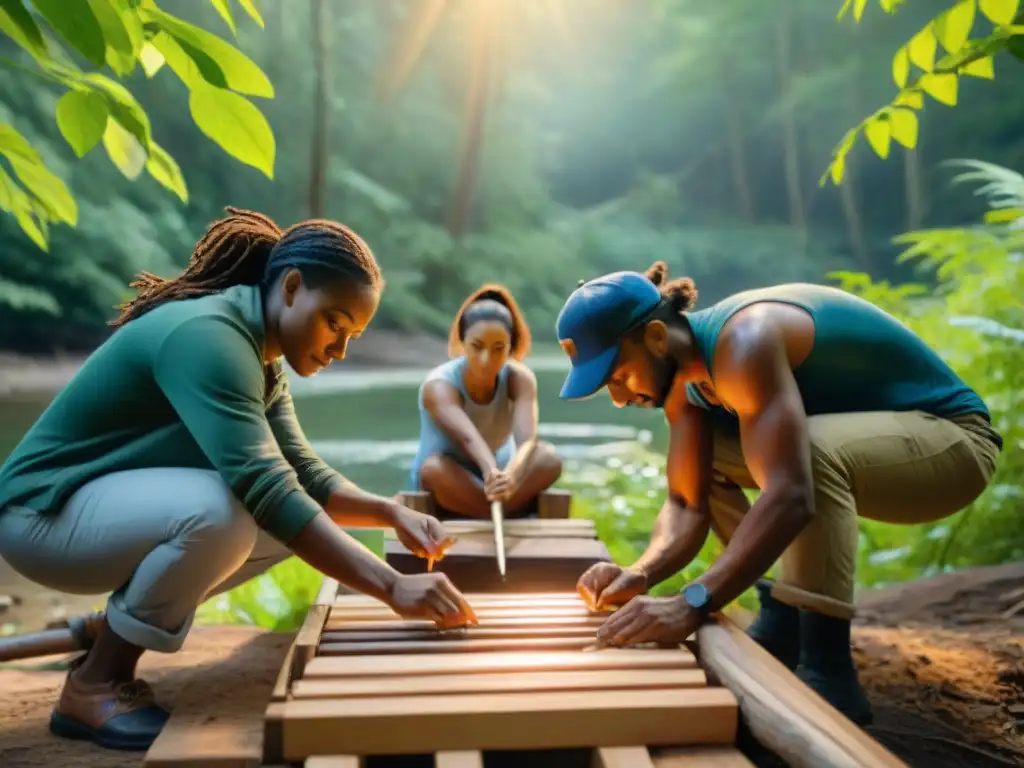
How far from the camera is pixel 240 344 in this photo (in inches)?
65.4

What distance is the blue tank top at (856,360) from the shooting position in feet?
6.26

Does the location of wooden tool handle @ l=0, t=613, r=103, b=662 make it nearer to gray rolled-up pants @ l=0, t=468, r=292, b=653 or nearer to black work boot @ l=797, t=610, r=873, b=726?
gray rolled-up pants @ l=0, t=468, r=292, b=653

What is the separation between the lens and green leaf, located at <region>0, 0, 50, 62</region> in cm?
120

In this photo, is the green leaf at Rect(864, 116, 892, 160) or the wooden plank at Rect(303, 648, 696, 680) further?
the green leaf at Rect(864, 116, 892, 160)

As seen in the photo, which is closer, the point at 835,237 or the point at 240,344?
the point at 240,344

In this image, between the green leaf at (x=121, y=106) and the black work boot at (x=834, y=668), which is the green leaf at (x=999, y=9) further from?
the green leaf at (x=121, y=106)

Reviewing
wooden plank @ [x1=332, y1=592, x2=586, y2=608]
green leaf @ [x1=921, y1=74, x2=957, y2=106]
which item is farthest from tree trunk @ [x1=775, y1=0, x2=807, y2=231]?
wooden plank @ [x1=332, y1=592, x2=586, y2=608]

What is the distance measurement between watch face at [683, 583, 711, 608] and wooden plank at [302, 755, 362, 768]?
0.72 meters

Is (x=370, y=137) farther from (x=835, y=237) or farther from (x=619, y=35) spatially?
(x=835, y=237)

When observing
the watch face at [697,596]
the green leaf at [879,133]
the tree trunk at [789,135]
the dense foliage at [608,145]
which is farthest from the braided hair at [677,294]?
the tree trunk at [789,135]

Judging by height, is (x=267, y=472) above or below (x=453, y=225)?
below

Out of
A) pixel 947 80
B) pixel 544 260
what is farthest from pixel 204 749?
pixel 544 260

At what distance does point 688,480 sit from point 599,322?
554mm

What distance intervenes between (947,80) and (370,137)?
24.9 ft
